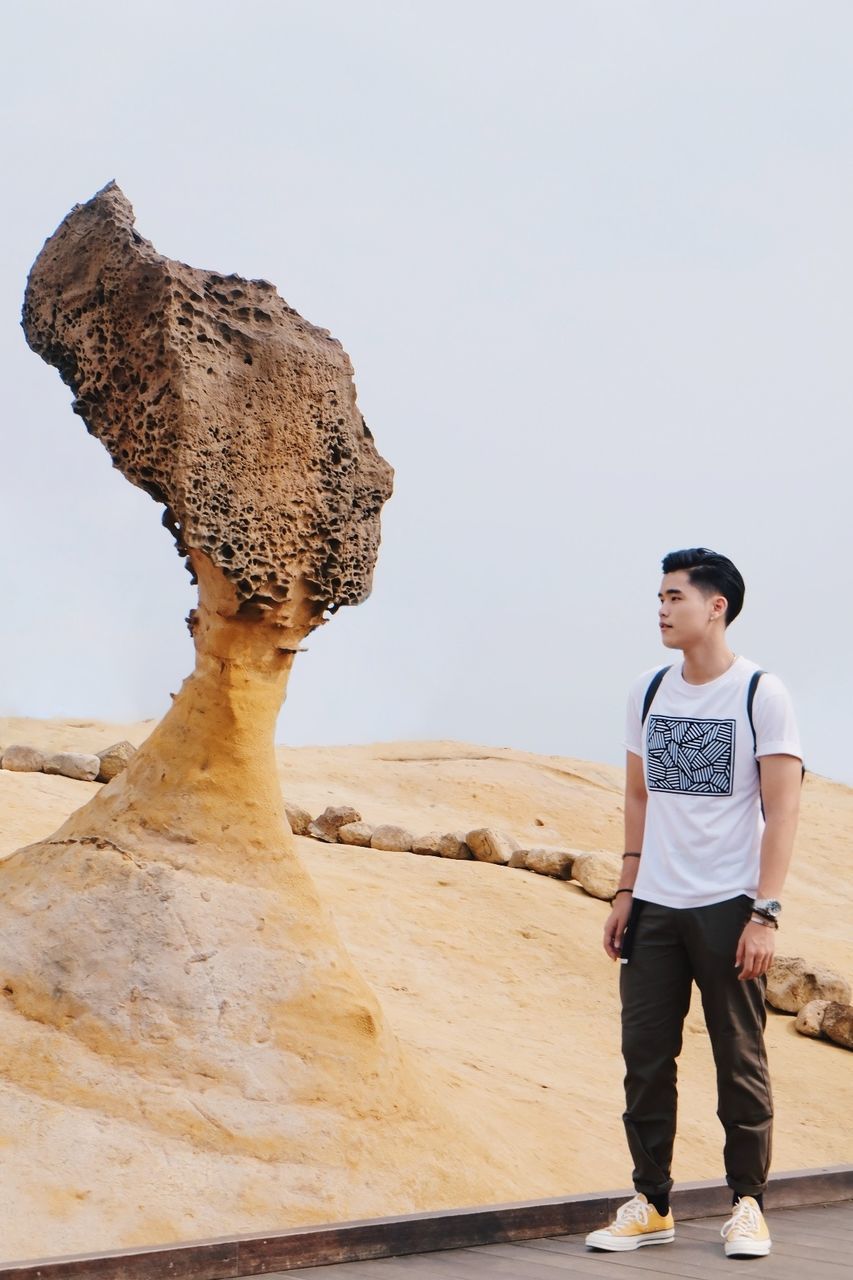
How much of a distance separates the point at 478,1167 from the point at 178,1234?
1156 millimetres

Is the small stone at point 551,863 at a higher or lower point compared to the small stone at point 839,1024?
higher

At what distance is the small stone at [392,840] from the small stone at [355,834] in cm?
6

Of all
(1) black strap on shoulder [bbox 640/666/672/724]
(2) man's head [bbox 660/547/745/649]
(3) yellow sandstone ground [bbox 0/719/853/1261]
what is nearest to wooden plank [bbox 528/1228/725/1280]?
(3) yellow sandstone ground [bbox 0/719/853/1261]

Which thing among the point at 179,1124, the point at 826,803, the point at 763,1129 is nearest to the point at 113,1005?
the point at 179,1124

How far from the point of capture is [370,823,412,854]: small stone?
10570mm

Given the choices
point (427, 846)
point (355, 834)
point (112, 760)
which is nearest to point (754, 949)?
point (427, 846)

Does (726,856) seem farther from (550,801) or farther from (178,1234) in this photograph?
(550,801)

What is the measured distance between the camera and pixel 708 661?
3.60 m

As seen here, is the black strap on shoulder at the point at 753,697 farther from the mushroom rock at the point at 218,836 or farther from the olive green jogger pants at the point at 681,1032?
the mushroom rock at the point at 218,836

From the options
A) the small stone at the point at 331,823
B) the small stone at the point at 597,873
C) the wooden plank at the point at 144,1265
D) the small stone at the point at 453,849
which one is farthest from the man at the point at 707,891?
the small stone at the point at 331,823

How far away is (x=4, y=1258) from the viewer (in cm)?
363

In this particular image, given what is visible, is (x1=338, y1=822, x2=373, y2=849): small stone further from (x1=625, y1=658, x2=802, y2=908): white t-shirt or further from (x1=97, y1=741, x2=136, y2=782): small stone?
(x1=625, y1=658, x2=802, y2=908): white t-shirt

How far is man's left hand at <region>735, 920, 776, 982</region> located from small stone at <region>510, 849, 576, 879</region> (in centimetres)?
707

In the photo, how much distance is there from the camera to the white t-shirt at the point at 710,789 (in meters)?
3.44
